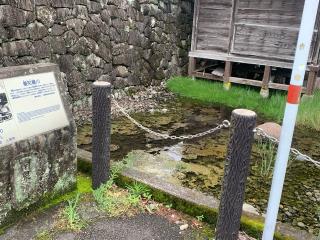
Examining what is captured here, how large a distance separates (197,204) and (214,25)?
6.78 m

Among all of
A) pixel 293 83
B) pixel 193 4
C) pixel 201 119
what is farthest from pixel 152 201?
pixel 193 4

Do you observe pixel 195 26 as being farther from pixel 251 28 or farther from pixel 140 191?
pixel 140 191

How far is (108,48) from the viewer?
6.79m

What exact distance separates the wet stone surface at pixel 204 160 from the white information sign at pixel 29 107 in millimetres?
1622

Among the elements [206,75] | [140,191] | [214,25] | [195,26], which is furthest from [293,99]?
[195,26]

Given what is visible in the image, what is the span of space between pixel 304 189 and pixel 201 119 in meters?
2.83

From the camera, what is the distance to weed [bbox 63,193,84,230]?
301 centimetres

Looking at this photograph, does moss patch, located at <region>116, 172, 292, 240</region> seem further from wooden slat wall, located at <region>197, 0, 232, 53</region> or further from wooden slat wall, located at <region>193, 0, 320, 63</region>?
wooden slat wall, located at <region>197, 0, 232, 53</region>

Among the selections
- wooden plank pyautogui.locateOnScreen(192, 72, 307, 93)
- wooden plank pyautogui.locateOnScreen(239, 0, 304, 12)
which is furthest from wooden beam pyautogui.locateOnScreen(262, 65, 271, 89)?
wooden plank pyautogui.locateOnScreen(239, 0, 304, 12)

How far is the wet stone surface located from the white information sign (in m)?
1.62

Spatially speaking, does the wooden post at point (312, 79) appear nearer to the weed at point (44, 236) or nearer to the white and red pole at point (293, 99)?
the white and red pole at point (293, 99)

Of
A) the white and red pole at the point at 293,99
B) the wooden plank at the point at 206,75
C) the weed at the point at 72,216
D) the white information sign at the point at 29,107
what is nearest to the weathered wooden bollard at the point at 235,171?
the white and red pole at the point at 293,99

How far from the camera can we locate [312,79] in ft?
25.8

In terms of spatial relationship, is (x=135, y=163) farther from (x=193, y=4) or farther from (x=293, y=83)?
(x=193, y=4)
